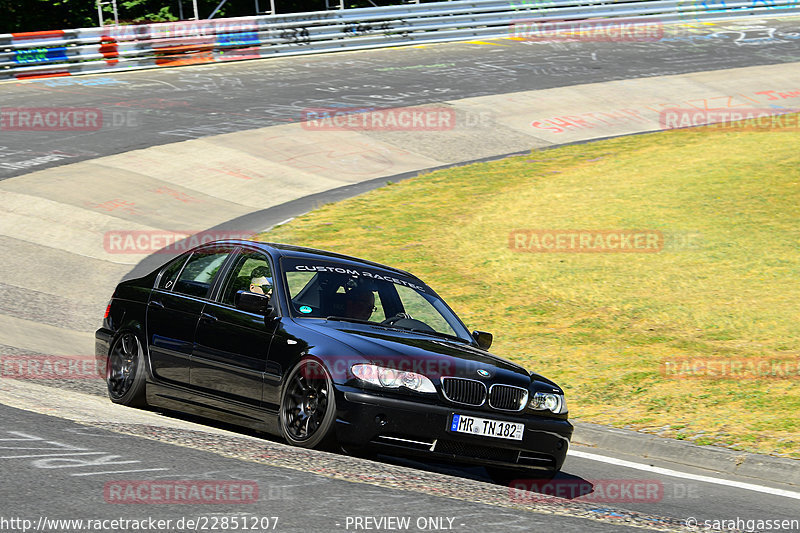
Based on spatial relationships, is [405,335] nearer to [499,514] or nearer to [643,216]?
[499,514]

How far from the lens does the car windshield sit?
26.0 feet

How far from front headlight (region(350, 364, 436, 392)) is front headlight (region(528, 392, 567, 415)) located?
87 cm

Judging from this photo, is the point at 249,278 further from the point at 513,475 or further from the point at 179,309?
the point at 513,475

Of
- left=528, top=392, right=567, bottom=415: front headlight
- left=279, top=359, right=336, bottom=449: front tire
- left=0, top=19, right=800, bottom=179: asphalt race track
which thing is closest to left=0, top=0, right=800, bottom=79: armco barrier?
left=0, top=19, right=800, bottom=179: asphalt race track

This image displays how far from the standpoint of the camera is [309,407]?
7.16 meters

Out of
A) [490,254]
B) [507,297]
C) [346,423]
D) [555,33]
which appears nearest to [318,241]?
Result: [490,254]

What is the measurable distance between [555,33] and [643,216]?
19.1 meters

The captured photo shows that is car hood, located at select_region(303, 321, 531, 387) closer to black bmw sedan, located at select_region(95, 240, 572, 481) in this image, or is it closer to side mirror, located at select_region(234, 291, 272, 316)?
black bmw sedan, located at select_region(95, 240, 572, 481)

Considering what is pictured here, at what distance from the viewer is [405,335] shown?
7715 mm

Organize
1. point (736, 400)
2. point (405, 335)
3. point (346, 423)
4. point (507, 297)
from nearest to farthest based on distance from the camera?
1. point (346, 423)
2. point (405, 335)
3. point (736, 400)
4. point (507, 297)

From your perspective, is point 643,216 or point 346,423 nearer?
point 346,423

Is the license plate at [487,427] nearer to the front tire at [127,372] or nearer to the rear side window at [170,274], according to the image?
the front tire at [127,372]

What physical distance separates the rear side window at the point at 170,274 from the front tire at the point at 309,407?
6.60 feet

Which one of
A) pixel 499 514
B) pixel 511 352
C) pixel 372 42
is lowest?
pixel 511 352
